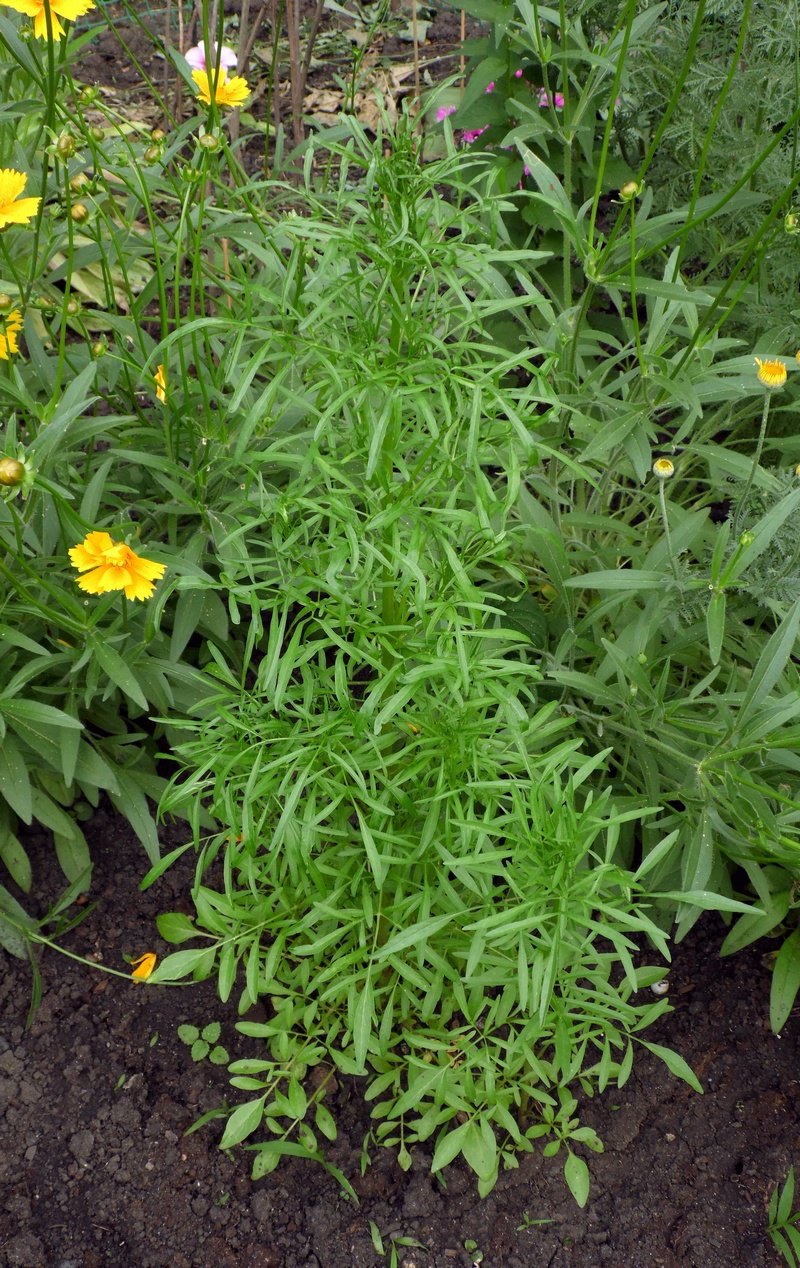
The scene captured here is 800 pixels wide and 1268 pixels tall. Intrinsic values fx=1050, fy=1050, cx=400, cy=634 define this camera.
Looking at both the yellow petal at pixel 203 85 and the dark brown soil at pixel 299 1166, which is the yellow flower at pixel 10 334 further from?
the dark brown soil at pixel 299 1166

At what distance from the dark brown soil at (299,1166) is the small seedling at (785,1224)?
0.02 m

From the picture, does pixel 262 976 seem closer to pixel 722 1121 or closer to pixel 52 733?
pixel 52 733

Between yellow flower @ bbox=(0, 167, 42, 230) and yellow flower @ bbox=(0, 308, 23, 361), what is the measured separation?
15 cm

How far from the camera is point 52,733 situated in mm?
1812

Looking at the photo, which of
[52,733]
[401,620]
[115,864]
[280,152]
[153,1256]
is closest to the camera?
[401,620]

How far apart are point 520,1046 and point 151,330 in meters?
2.00

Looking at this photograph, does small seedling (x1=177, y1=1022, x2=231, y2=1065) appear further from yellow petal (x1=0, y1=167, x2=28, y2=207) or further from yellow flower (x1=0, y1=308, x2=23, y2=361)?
yellow petal (x1=0, y1=167, x2=28, y2=207)

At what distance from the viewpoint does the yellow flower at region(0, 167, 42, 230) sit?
1.58 meters

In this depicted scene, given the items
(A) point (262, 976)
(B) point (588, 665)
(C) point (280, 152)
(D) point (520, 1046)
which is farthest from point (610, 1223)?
(C) point (280, 152)

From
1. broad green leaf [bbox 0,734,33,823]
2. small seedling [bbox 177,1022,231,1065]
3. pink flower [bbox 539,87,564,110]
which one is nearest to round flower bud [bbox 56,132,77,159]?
broad green leaf [bbox 0,734,33,823]

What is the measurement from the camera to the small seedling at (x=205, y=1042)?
1.85m

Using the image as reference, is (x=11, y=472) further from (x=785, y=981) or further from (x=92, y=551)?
(x=785, y=981)

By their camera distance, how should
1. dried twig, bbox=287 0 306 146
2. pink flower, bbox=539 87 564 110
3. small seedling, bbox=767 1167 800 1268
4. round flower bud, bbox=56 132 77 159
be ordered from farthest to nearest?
pink flower, bbox=539 87 564 110 → dried twig, bbox=287 0 306 146 → small seedling, bbox=767 1167 800 1268 → round flower bud, bbox=56 132 77 159

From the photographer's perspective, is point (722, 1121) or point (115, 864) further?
point (115, 864)
